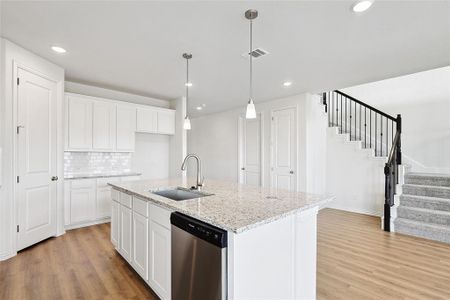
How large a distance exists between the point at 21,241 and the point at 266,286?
127 inches

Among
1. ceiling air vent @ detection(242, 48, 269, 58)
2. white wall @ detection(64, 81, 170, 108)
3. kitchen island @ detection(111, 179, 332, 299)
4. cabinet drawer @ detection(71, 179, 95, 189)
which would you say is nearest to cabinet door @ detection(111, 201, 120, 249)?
kitchen island @ detection(111, 179, 332, 299)

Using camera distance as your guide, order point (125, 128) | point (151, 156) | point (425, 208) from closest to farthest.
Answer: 1. point (425, 208)
2. point (125, 128)
3. point (151, 156)

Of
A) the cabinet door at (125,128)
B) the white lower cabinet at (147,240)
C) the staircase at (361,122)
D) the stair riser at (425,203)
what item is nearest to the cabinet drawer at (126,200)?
the white lower cabinet at (147,240)

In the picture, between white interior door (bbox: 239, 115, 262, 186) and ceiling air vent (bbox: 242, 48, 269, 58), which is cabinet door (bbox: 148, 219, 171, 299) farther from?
white interior door (bbox: 239, 115, 262, 186)

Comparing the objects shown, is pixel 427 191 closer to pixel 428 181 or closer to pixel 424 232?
pixel 428 181

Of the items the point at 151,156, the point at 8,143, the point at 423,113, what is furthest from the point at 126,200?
the point at 423,113

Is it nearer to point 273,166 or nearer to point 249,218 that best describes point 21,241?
point 249,218

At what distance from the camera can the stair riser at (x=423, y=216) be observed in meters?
3.41

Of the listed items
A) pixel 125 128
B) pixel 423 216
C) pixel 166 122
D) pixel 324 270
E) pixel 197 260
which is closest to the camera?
pixel 197 260

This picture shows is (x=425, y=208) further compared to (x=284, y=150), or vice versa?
(x=284, y=150)

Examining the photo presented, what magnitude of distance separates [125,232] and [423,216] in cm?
446

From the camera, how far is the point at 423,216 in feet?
11.7

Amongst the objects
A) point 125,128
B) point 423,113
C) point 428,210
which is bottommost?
point 428,210

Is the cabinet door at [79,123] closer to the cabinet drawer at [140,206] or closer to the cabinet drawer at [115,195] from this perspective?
the cabinet drawer at [115,195]
